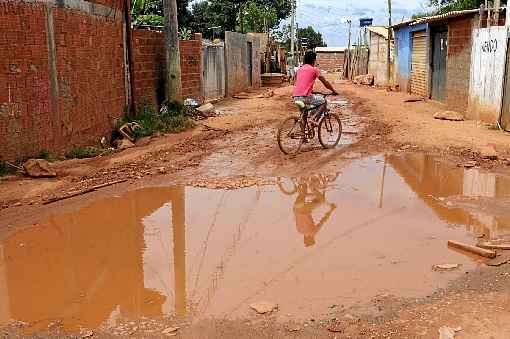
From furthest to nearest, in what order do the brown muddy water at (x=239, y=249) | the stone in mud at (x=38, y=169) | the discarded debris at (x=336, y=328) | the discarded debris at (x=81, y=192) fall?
the stone in mud at (x=38, y=169) < the discarded debris at (x=81, y=192) < the brown muddy water at (x=239, y=249) < the discarded debris at (x=336, y=328)

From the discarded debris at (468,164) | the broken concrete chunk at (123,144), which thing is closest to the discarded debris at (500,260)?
the discarded debris at (468,164)

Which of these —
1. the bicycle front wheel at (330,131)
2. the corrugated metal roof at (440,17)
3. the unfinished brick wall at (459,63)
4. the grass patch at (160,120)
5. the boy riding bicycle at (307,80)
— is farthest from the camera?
the unfinished brick wall at (459,63)

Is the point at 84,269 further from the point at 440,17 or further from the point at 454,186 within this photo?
the point at 440,17

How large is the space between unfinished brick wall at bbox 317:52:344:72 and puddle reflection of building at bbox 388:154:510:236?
47487mm

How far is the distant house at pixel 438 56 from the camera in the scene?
590 inches

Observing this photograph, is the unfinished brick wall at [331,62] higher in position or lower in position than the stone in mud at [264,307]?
higher

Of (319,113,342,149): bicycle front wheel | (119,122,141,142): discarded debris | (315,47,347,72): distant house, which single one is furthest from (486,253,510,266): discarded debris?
(315,47,347,72): distant house

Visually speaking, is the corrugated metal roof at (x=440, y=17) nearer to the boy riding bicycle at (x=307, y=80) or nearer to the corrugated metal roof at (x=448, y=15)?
the corrugated metal roof at (x=448, y=15)

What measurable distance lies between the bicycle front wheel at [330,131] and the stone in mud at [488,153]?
253 centimetres

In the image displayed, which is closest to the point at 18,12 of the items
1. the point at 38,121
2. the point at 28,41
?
the point at 28,41

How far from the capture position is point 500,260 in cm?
475

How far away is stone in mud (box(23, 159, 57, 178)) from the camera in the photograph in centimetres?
→ 778

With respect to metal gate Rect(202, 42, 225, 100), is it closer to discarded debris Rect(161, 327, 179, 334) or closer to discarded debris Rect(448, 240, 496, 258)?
discarded debris Rect(448, 240, 496, 258)

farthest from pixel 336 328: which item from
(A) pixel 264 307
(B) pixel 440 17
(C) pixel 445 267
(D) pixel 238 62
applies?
(D) pixel 238 62
